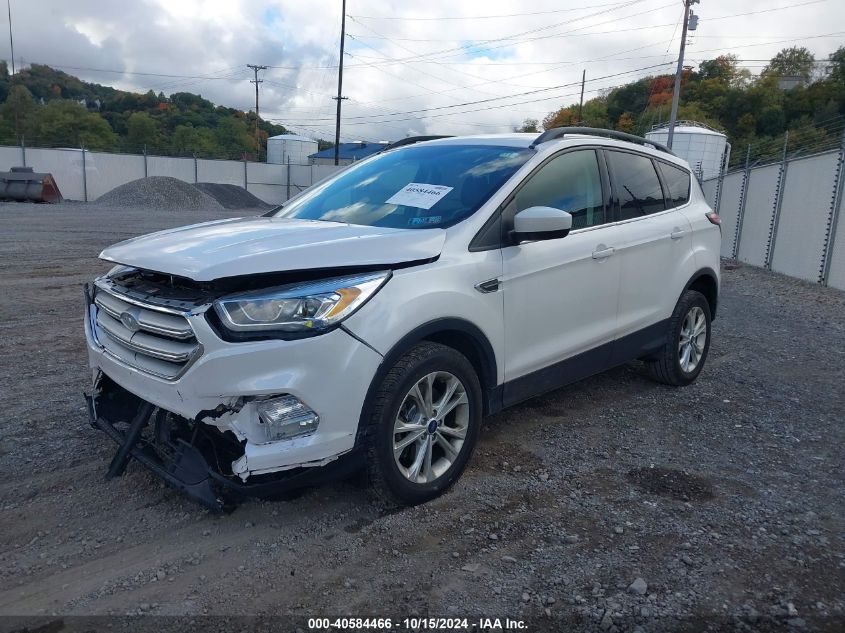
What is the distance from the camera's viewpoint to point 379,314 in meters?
3.03

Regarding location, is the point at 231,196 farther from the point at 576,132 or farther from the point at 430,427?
the point at 430,427

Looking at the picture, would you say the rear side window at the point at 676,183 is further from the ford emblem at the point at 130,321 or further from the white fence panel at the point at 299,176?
the white fence panel at the point at 299,176

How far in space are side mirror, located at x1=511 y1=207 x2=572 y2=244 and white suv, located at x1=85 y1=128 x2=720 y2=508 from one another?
0.01 m

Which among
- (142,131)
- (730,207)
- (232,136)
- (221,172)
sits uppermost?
(232,136)

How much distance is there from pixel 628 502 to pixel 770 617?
3.22 feet

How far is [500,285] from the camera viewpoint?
3658 mm

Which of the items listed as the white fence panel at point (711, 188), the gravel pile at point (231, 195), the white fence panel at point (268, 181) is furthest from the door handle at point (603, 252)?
the white fence panel at point (268, 181)

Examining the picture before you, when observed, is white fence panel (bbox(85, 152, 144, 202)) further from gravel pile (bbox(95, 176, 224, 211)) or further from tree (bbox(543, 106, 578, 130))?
tree (bbox(543, 106, 578, 130))

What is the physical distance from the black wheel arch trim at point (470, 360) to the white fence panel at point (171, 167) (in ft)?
147

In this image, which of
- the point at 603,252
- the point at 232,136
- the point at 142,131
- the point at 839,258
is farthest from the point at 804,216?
the point at 232,136

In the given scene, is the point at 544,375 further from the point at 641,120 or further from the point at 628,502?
the point at 641,120

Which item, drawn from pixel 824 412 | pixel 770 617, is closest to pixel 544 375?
pixel 770 617

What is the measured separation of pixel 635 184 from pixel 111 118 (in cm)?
9032

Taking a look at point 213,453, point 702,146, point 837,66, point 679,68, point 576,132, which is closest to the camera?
point 213,453
